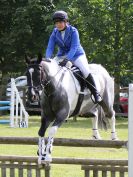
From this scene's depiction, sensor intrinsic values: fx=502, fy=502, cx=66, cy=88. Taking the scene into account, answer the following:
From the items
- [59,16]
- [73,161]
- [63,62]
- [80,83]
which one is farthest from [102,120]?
[59,16]

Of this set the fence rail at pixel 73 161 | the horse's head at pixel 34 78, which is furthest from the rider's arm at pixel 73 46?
the fence rail at pixel 73 161

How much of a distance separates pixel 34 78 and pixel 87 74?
1.23 meters

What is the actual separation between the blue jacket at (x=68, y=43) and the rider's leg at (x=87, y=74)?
80mm

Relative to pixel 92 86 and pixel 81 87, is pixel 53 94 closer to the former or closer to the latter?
pixel 81 87

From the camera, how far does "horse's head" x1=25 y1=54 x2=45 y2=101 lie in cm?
617

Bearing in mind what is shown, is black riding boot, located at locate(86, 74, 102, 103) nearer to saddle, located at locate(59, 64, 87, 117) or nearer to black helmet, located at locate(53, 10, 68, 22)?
saddle, located at locate(59, 64, 87, 117)

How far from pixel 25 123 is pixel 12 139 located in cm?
1035

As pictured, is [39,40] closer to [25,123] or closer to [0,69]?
[0,69]

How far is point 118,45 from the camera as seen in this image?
71.3ft

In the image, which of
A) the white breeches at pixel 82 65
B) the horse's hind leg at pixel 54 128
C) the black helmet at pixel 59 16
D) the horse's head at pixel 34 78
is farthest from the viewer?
the white breeches at pixel 82 65

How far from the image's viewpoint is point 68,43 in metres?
7.09

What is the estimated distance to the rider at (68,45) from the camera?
22.7 feet

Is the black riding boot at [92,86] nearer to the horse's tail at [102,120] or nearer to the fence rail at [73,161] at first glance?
the horse's tail at [102,120]

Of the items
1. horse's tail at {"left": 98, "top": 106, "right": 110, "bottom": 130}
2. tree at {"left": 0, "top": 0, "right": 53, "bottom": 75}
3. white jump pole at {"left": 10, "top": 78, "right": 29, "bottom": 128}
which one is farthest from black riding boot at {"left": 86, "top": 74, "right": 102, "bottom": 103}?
tree at {"left": 0, "top": 0, "right": 53, "bottom": 75}
